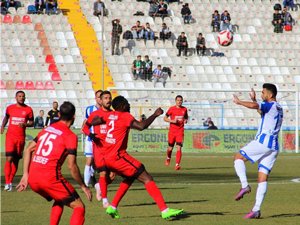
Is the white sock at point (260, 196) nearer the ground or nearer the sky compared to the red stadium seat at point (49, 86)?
nearer the ground

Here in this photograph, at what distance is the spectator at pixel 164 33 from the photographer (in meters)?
49.3

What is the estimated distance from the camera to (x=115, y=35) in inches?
1890

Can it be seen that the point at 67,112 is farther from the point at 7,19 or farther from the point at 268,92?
the point at 7,19

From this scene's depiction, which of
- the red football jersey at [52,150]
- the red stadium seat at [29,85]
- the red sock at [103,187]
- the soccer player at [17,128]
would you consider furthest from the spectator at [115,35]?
the red football jersey at [52,150]

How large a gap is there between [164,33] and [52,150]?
39378mm

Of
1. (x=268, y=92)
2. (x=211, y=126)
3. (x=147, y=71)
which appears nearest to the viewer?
(x=268, y=92)

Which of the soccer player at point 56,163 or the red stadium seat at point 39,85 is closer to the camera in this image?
the soccer player at point 56,163

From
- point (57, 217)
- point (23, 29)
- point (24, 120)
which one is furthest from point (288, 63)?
point (57, 217)

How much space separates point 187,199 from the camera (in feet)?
57.1

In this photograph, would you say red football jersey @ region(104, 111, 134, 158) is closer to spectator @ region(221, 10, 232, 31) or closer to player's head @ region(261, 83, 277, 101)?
player's head @ region(261, 83, 277, 101)

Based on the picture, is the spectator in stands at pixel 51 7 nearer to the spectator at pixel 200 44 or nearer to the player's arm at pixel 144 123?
the spectator at pixel 200 44

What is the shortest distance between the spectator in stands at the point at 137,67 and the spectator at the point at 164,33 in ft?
11.3

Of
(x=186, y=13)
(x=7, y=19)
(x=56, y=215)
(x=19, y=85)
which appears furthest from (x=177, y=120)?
(x=7, y=19)

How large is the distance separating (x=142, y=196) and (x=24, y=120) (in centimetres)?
357
